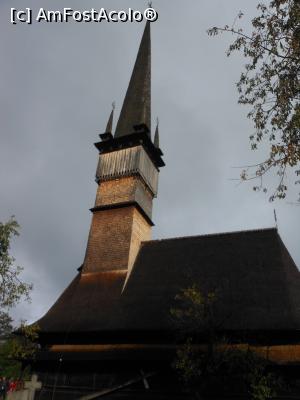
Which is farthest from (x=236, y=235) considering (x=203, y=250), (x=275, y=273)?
(x=275, y=273)

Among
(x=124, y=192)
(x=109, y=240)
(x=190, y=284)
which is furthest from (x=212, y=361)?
(x=124, y=192)

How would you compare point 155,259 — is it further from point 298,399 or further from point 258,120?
point 258,120

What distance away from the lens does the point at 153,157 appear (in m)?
25.1

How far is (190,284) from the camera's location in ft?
56.9

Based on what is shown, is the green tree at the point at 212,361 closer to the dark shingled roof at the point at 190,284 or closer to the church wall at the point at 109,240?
the dark shingled roof at the point at 190,284

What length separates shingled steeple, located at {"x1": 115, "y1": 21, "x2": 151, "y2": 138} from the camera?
25.3 m

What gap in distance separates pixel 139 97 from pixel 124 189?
7.90 metres

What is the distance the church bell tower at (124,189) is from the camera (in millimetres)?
20672

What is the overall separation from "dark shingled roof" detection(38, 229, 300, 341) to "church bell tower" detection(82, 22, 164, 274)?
923 millimetres

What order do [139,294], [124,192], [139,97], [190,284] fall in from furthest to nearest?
[139,97], [124,192], [139,294], [190,284]

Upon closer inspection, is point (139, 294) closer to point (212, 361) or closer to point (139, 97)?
point (212, 361)

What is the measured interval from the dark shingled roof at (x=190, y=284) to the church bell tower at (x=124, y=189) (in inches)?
36.3

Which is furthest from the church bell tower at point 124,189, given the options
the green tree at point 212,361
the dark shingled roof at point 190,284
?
the green tree at point 212,361

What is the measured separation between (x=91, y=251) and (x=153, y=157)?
746cm
